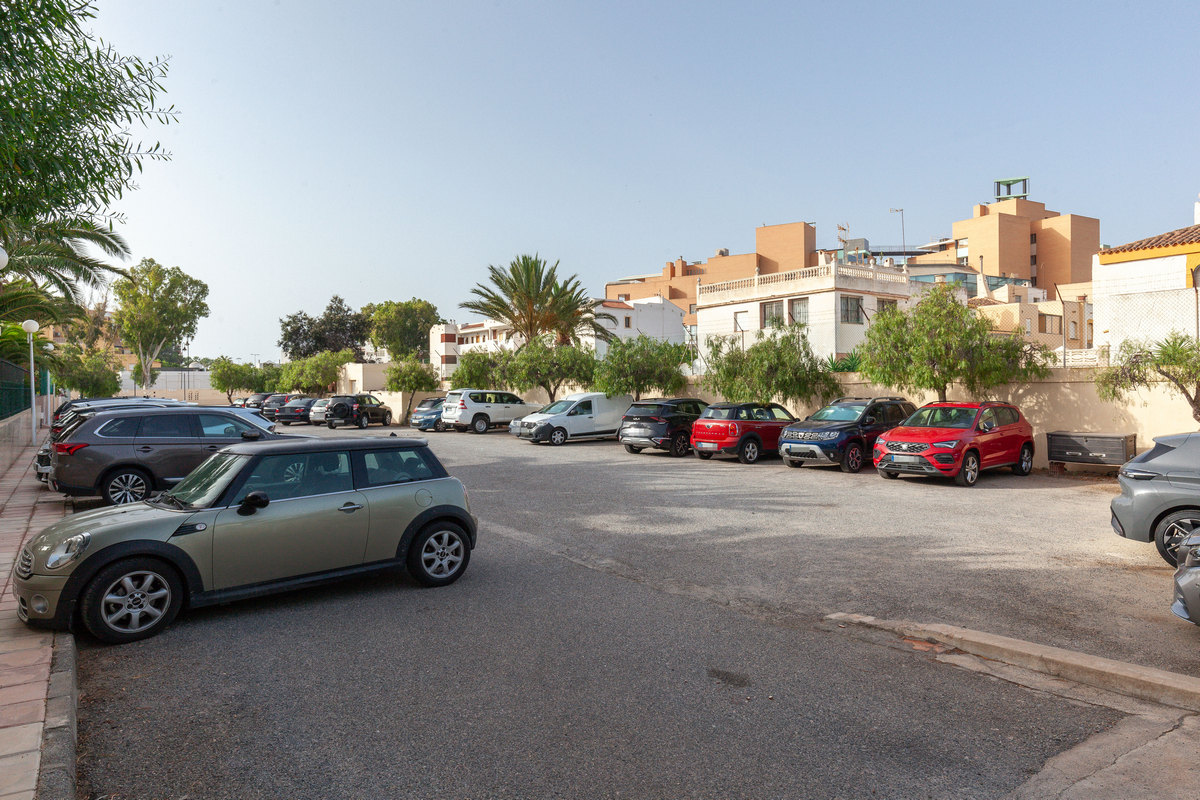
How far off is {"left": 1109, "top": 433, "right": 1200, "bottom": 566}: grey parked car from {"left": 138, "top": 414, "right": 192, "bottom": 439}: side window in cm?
1325

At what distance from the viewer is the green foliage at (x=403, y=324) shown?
94.2 metres

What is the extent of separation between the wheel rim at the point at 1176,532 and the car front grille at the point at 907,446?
24.4 feet

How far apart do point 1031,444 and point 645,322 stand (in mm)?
49028

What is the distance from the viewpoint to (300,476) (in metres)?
7.14

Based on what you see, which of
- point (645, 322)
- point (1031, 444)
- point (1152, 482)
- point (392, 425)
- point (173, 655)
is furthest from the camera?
point (645, 322)

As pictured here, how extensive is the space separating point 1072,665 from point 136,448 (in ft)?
41.6

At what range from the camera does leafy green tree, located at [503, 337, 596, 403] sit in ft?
120

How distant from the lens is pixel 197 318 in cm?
7644

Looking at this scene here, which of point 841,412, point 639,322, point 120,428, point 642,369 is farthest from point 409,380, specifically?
point 120,428

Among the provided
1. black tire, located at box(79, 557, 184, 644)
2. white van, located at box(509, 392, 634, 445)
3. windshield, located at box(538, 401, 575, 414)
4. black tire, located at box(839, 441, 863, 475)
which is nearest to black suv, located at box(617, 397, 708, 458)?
white van, located at box(509, 392, 634, 445)

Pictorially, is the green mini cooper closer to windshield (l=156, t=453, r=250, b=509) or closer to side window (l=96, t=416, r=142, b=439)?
windshield (l=156, t=453, r=250, b=509)

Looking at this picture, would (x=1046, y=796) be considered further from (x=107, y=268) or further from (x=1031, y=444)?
(x=107, y=268)

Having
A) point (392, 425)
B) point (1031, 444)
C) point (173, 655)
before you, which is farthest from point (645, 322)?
point (173, 655)

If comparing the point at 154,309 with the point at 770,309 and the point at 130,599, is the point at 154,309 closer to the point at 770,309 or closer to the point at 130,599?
the point at 770,309
